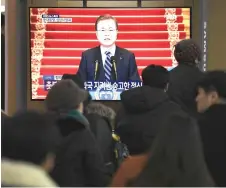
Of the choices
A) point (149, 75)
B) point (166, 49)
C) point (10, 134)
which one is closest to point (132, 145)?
point (149, 75)

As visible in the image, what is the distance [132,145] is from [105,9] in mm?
4605

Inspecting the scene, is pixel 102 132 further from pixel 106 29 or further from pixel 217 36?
pixel 217 36

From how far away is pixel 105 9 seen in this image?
8820 millimetres

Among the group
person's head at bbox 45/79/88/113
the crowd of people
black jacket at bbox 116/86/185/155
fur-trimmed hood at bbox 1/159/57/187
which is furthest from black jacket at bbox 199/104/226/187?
fur-trimmed hood at bbox 1/159/57/187

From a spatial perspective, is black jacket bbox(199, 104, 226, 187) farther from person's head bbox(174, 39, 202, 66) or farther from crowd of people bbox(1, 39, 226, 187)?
person's head bbox(174, 39, 202, 66)

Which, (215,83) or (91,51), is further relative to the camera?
(91,51)

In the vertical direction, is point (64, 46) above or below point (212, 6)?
below

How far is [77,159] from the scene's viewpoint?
373 centimetres

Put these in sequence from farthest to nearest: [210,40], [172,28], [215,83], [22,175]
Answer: [210,40], [172,28], [215,83], [22,175]

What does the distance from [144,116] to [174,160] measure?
168cm

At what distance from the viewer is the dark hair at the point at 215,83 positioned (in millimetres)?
4047

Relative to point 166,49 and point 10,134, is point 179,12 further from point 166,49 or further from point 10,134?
point 10,134

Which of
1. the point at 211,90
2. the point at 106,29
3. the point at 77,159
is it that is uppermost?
the point at 106,29
